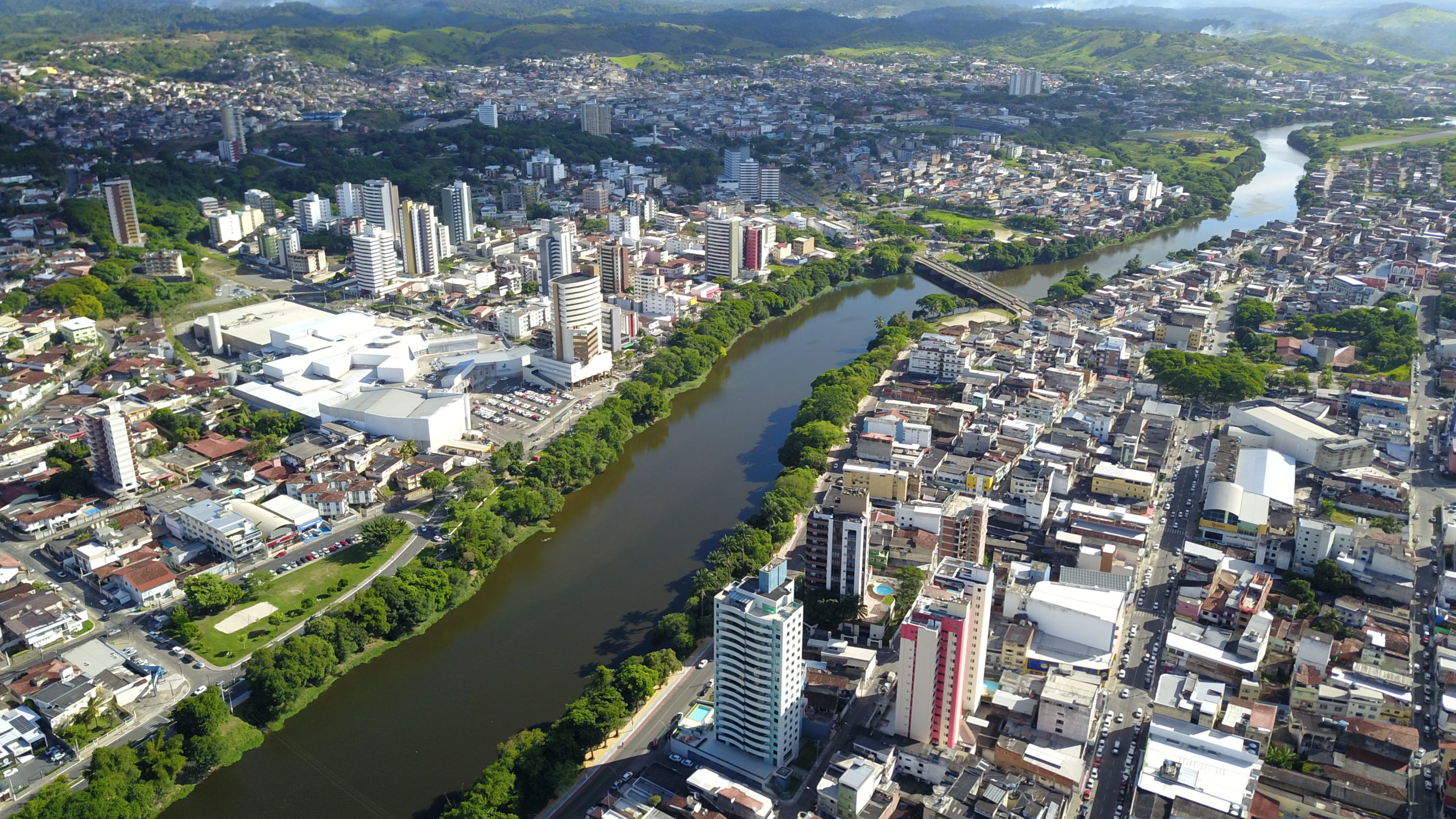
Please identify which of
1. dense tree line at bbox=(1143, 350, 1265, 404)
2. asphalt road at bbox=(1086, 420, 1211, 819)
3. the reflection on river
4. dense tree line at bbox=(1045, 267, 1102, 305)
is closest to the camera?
asphalt road at bbox=(1086, 420, 1211, 819)

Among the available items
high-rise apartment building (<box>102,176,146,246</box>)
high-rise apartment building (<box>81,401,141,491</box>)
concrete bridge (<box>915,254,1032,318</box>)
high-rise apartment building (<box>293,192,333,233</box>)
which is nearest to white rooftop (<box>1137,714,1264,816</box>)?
high-rise apartment building (<box>81,401,141,491</box>)

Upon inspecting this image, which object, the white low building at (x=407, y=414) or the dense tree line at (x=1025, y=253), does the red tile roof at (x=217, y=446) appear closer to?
the white low building at (x=407, y=414)

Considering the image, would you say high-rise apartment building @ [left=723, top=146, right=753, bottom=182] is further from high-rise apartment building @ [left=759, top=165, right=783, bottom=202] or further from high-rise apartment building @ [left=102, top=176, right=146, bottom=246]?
high-rise apartment building @ [left=102, top=176, right=146, bottom=246]

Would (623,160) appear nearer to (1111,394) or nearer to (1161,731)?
(1111,394)

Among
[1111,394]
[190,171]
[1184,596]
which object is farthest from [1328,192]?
[190,171]

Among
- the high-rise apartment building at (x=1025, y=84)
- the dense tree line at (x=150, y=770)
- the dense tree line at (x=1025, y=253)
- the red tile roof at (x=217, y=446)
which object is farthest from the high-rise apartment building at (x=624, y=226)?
the high-rise apartment building at (x=1025, y=84)

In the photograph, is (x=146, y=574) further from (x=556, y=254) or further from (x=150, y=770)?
(x=556, y=254)
